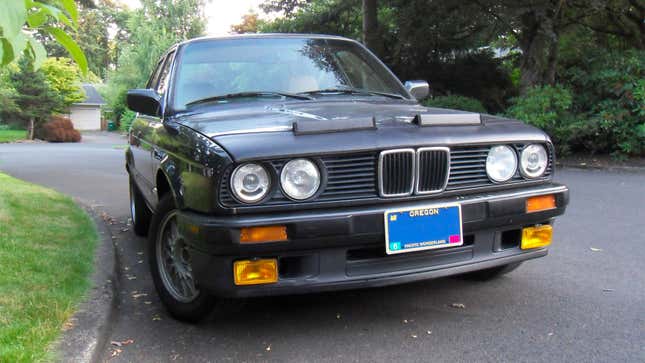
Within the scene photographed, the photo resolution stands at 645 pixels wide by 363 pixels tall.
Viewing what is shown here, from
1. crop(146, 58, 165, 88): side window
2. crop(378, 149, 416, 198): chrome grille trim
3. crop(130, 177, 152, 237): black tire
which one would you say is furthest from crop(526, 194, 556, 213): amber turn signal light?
crop(130, 177, 152, 237): black tire

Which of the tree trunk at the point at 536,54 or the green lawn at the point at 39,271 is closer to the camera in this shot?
the green lawn at the point at 39,271

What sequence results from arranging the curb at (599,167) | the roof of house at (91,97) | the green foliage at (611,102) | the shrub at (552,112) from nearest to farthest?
the curb at (599,167) → the green foliage at (611,102) → the shrub at (552,112) → the roof of house at (91,97)

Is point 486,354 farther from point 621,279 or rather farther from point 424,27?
point 424,27

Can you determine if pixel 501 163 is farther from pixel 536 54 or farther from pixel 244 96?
pixel 536 54

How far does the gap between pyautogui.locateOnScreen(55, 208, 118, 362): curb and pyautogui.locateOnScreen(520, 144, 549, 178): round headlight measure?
7.81ft

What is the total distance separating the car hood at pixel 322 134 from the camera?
2725 mm

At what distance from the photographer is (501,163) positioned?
3.19 meters

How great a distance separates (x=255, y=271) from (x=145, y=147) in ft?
6.73

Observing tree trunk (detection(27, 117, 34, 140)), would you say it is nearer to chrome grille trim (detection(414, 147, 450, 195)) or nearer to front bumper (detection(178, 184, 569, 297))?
front bumper (detection(178, 184, 569, 297))

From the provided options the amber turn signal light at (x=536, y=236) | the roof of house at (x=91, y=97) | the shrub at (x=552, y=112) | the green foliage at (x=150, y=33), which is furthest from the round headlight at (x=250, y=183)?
the roof of house at (x=91, y=97)

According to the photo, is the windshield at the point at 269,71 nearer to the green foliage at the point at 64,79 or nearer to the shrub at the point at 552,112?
the shrub at the point at 552,112

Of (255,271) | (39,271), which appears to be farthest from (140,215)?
(255,271)

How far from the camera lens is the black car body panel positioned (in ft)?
8.79

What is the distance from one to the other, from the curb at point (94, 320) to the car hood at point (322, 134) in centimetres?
116
